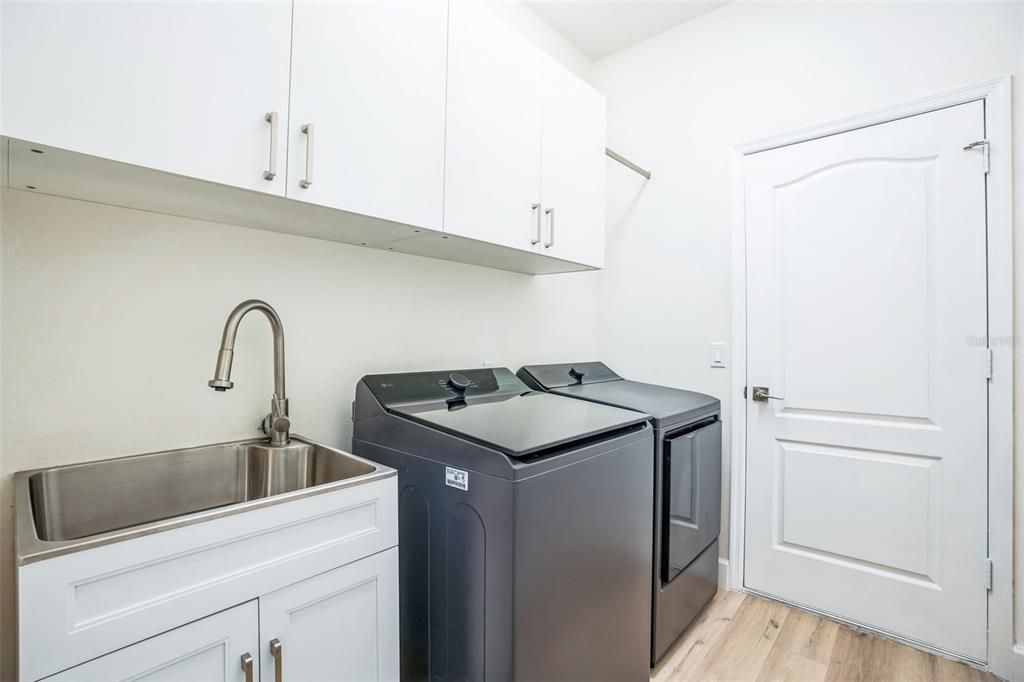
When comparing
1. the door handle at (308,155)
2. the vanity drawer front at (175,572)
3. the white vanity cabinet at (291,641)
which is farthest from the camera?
the door handle at (308,155)

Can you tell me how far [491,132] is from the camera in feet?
5.47

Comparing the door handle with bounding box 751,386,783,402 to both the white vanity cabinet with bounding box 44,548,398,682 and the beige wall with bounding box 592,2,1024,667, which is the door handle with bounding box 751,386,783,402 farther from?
the white vanity cabinet with bounding box 44,548,398,682

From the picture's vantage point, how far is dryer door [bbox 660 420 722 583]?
1819 millimetres

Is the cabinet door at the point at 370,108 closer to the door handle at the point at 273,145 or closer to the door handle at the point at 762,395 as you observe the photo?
the door handle at the point at 273,145

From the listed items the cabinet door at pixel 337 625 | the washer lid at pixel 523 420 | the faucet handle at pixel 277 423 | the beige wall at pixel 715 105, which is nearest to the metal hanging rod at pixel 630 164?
the beige wall at pixel 715 105

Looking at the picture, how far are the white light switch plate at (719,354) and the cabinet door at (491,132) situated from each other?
123 centimetres

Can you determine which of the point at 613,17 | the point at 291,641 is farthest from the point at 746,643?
the point at 613,17

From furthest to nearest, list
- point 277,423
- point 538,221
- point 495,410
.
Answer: point 538,221 → point 495,410 → point 277,423

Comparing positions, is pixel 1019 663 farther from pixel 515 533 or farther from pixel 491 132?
pixel 491 132

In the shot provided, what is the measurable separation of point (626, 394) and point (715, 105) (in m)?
1.62

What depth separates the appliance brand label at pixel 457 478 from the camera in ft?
4.13

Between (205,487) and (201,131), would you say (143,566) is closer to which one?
(205,487)

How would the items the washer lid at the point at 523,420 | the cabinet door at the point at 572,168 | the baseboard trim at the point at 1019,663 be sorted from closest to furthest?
the washer lid at the point at 523,420 → the baseboard trim at the point at 1019,663 → the cabinet door at the point at 572,168

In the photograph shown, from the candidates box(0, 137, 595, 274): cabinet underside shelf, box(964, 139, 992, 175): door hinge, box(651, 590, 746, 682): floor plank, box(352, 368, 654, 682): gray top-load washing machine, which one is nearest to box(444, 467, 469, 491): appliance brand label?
box(352, 368, 654, 682): gray top-load washing machine
